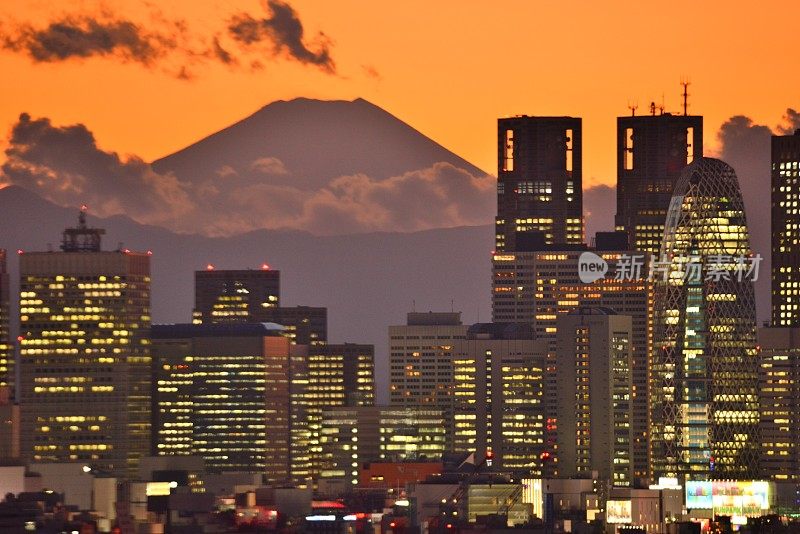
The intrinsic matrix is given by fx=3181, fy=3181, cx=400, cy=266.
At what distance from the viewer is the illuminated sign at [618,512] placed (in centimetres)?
17112

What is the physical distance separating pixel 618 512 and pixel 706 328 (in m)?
13.3

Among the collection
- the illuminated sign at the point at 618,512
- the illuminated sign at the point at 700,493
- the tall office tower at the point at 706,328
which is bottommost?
the illuminated sign at the point at 618,512

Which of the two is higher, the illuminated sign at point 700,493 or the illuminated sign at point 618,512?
the illuminated sign at point 700,493

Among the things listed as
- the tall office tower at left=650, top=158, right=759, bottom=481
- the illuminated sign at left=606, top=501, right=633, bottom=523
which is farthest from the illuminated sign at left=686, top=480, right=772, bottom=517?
the illuminated sign at left=606, top=501, right=633, bottom=523

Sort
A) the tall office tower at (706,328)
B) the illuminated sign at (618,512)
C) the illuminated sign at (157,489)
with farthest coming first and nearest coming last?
the tall office tower at (706,328), the illuminated sign at (157,489), the illuminated sign at (618,512)

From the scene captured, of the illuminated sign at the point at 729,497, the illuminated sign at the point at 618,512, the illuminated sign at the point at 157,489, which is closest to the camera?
the illuminated sign at the point at 618,512

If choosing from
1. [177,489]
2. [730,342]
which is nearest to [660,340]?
[730,342]

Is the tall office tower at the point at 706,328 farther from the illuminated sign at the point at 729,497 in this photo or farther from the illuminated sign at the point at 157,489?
the illuminated sign at the point at 157,489

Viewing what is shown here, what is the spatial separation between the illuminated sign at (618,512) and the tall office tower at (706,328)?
7.03m

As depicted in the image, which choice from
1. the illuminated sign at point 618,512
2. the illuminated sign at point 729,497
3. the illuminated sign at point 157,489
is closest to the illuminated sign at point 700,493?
the illuminated sign at point 729,497

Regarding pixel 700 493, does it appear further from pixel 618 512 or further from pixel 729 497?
pixel 618 512

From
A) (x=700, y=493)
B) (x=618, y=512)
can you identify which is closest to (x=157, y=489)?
(x=618, y=512)

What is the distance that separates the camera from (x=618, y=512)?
17262 centimetres

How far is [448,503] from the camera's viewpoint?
178375 millimetres
